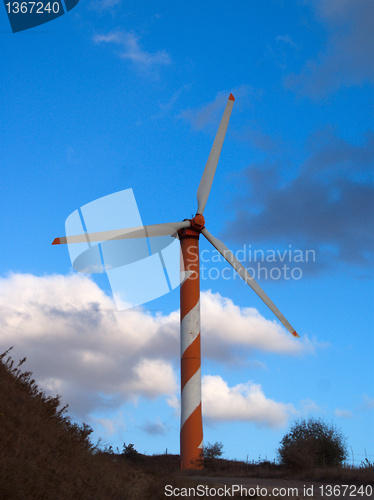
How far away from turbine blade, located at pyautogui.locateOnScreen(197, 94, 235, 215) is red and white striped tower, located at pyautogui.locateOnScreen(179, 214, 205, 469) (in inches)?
77.5

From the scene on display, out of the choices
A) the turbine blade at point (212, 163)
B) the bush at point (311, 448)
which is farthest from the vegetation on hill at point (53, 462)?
the turbine blade at point (212, 163)

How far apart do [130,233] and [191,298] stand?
5.08 meters

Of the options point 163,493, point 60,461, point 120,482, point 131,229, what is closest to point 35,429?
point 60,461

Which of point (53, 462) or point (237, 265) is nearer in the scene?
point (53, 462)

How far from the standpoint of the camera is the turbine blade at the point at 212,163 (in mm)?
31156

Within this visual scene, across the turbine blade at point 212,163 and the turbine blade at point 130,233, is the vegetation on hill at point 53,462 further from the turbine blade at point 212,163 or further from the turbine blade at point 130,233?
the turbine blade at point 212,163

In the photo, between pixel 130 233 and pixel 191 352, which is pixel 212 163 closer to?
pixel 130 233

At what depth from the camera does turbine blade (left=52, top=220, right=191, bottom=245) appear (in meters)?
27.1

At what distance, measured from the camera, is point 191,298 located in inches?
1080

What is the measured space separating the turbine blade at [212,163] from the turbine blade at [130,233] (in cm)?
242

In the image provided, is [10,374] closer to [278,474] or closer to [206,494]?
[206,494]

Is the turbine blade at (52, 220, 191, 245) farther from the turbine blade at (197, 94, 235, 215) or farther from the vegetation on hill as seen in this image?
the vegetation on hill

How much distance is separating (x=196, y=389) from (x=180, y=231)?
29.2 feet

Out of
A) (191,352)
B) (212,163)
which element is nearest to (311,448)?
(191,352)
